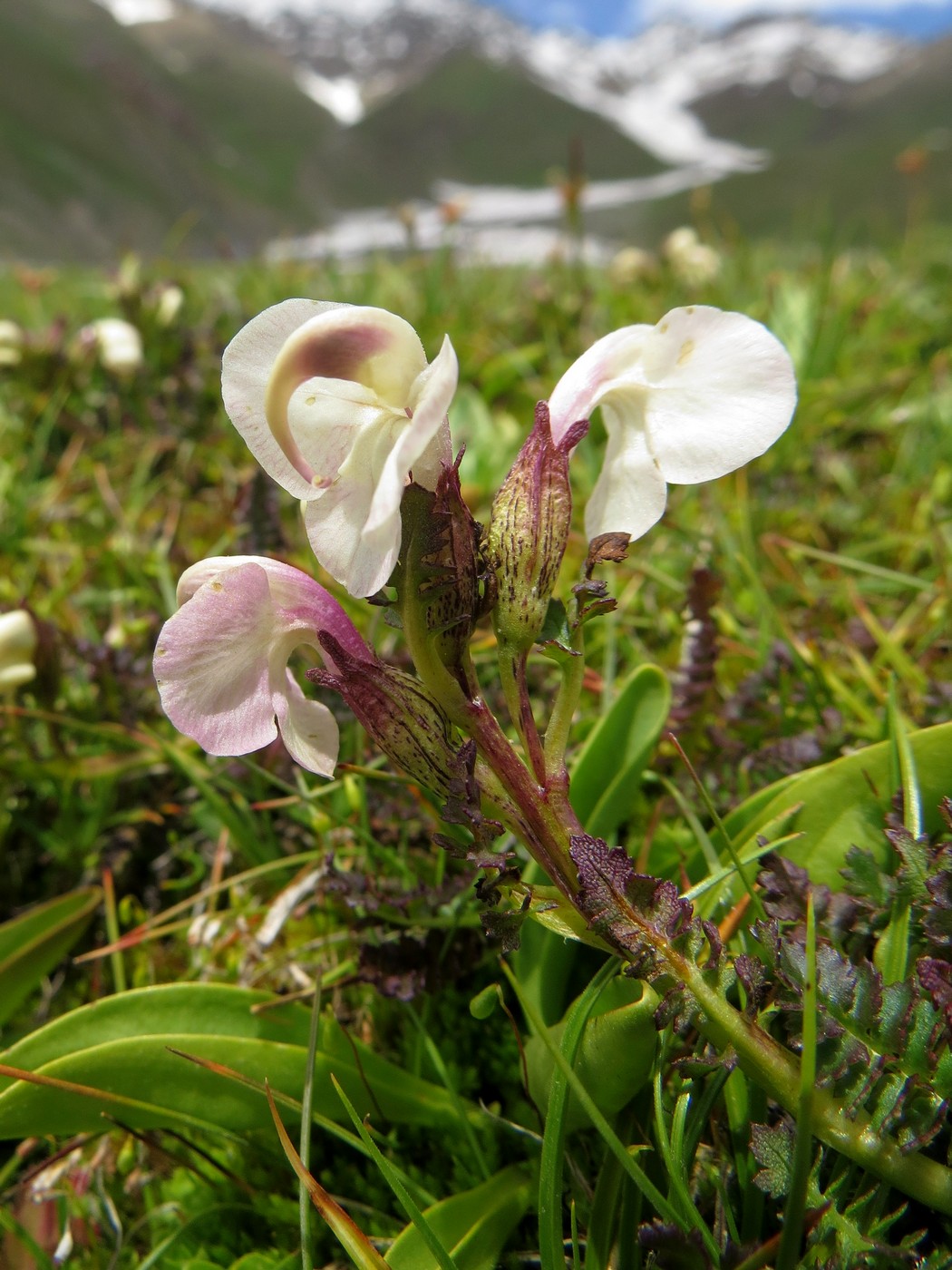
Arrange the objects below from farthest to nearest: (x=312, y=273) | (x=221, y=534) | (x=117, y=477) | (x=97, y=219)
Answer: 1. (x=97, y=219)
2. (x=312, y=273)
3. (x=117, y=477)
4. (x=221, y=534)

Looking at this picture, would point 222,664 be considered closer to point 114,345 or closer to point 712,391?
point 712,391

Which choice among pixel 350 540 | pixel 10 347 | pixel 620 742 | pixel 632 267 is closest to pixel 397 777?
pixel 620 742

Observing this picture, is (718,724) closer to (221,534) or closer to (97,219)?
(221,534)

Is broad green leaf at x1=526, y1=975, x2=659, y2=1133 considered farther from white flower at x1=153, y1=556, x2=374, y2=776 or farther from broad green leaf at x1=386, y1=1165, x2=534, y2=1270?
white flower at x1=153, y1=556, x2=374, y2=776

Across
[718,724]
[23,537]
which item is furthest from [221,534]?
[718,724]

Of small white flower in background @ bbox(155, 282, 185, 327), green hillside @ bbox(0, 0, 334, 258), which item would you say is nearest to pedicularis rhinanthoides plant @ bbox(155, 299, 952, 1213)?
small white flower in background @ bbox(155, 282, 185, 327)

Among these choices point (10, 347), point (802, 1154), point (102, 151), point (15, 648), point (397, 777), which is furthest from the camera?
point (102, 151)

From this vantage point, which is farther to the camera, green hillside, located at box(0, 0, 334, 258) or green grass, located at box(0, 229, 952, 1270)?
green hillside, located at box(0, 0, 334, 258)
